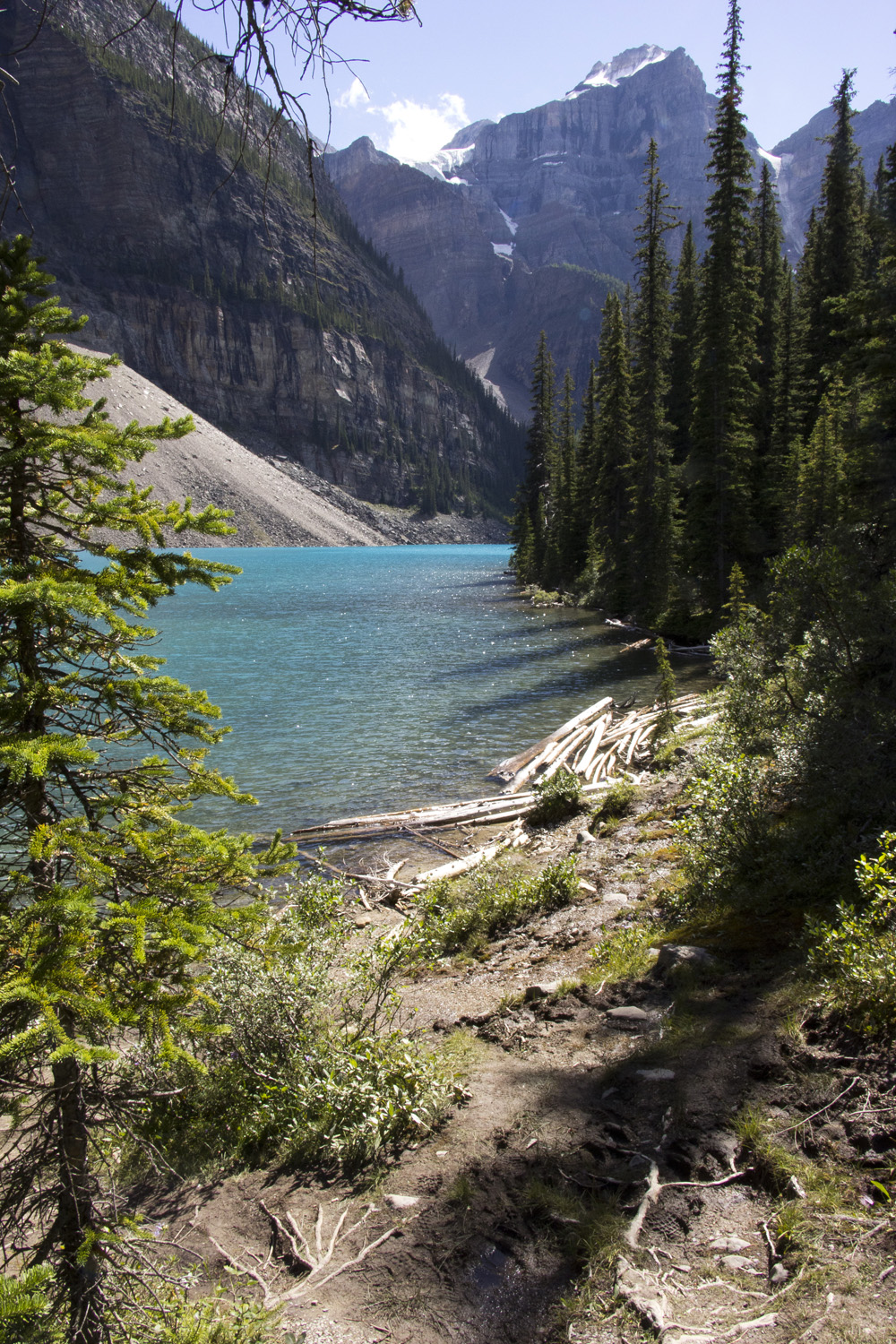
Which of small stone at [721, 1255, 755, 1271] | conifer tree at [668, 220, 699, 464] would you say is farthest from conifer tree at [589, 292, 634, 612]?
small stone at [721, 1255, 755, 1271]

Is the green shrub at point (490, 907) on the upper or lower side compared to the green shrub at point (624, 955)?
lower

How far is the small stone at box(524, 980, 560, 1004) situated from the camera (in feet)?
20.7

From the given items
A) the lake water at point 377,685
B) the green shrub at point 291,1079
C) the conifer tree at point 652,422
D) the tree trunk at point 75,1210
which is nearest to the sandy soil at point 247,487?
the lake water at point 377,685

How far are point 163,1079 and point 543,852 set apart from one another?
21.7ft

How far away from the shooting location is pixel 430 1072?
5.00 metres

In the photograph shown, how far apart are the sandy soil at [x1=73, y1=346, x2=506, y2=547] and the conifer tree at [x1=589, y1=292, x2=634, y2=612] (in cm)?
5775

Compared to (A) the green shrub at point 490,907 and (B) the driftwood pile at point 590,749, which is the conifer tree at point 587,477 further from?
(A) the green shrub at point 490,907

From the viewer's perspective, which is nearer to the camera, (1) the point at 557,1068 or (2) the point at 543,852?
(1) the point at 557,1068

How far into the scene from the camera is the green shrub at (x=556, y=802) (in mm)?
12422

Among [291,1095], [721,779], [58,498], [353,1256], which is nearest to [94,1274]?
[353,1256]

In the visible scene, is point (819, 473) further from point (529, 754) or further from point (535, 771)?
point (535, 771)

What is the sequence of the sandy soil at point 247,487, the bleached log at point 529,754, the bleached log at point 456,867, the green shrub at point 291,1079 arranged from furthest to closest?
1. the sandy soil at point 247,487
2. the bleached log at point 529,754
3. the bleached log at point 456,867
4. the green shrub at point 291,1079

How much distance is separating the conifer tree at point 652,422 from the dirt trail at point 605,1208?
33.0m

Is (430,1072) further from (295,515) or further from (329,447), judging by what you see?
(329,447)
